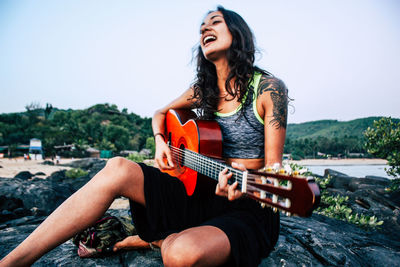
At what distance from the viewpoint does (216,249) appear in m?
1.32

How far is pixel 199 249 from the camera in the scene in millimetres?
1257

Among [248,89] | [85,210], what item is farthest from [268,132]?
[85,210]

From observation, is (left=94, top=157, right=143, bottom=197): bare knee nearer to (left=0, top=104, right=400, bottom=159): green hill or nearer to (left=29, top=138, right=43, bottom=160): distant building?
(left=0, top=104, right=400, bottom=159): green hill

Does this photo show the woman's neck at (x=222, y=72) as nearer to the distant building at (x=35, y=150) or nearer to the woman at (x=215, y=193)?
the woman at (x=215, y=193)

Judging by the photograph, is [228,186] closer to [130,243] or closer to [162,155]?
[162,155]

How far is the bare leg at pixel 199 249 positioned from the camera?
1.26 m

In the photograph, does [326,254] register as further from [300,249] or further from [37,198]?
[37,198]

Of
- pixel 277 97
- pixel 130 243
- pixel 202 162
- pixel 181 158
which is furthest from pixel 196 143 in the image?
pixel 130 243

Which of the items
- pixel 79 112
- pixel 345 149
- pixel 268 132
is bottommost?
pixel 345 149

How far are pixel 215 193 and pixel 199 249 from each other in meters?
0.70

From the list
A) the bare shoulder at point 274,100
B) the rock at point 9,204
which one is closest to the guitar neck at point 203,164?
the bare shoulder at point 274,100

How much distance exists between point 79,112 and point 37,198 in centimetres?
8446

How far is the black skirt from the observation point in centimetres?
168

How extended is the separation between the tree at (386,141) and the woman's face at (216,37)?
6.61 meters
